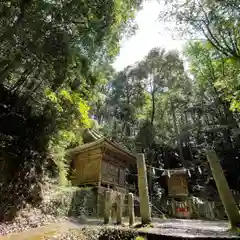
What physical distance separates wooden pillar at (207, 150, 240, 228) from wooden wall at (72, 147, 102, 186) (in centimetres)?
1011

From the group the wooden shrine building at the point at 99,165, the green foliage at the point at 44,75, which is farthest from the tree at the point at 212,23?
the wooden shrine building at the point at 99,165

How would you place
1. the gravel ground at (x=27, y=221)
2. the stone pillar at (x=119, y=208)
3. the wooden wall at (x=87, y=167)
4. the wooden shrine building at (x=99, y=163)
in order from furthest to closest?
the wooden wall at (x=87, y=167)
the wooden shrine building at (x=99, y=163)
the stone pillar at (x=119, y=208)
the gravel ground at (x=27, y=221)

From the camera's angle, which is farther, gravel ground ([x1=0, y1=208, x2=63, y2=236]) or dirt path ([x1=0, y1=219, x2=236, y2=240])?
gravel ground ([x1=0, y1=208, x2=63, y2=236])

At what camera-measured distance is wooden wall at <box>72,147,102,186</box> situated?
14.1 metres

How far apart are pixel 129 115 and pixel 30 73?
1983 centimetres

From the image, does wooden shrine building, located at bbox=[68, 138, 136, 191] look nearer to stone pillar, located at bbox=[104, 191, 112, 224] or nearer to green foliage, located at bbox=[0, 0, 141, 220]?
green foliage, located at bbox=[0, 0, 141, 220]

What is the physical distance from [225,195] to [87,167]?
457 inches

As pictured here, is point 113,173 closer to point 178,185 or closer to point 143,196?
point 178,185

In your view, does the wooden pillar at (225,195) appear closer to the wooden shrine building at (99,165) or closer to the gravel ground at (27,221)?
the gravel ground at (27,221)

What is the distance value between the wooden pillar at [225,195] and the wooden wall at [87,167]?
1011 centimetres

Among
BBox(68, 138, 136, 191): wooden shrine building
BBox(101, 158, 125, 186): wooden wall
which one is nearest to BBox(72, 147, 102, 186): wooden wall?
BBox(68, 138, 136, 191): wooden shrine building

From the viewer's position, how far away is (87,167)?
1484 centimetres

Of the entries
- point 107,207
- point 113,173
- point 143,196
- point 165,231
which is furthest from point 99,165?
point 165,231

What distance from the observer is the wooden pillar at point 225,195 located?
4469 millimetres
